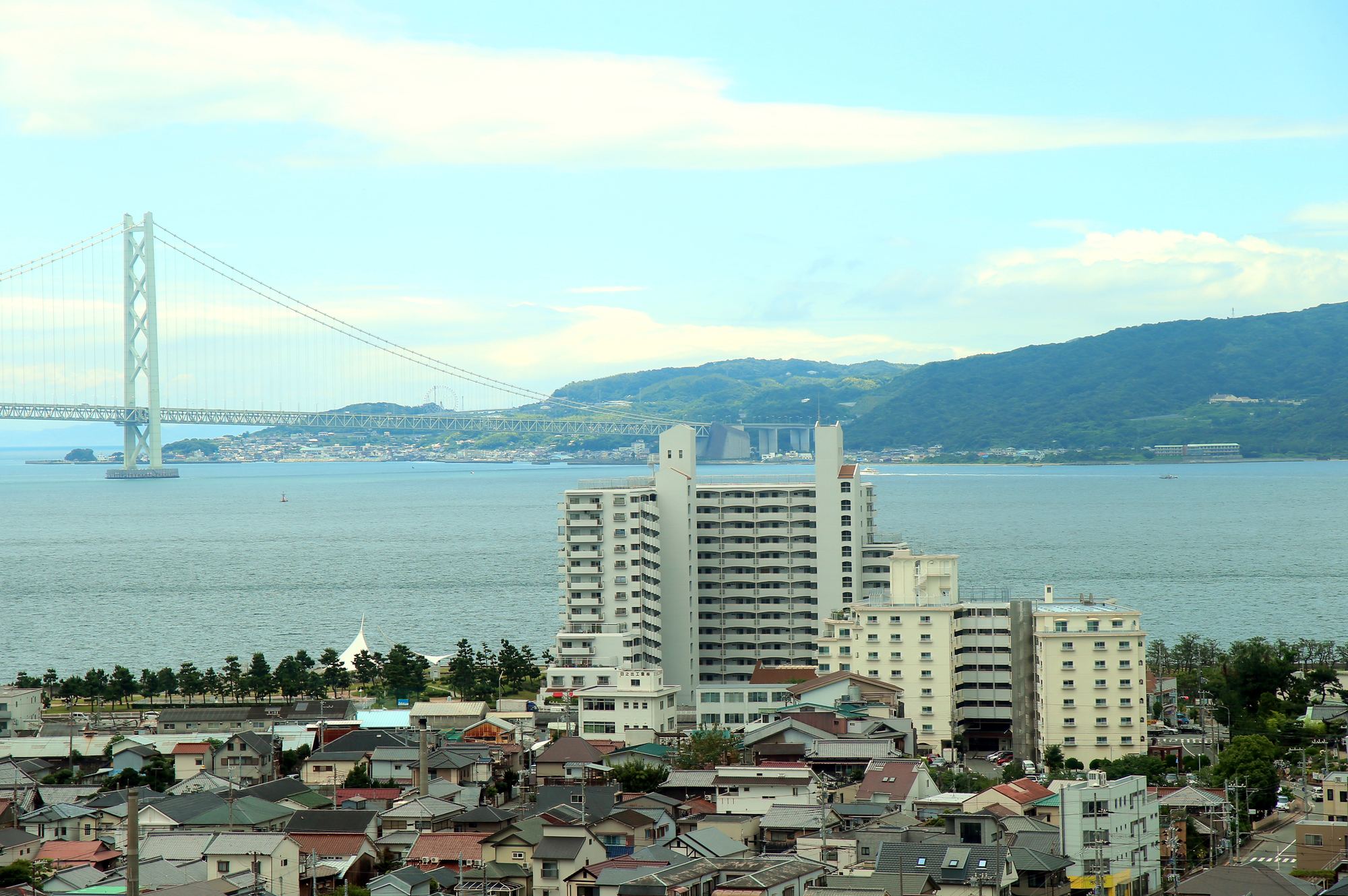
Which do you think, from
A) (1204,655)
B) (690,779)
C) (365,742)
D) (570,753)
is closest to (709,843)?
(690,779)

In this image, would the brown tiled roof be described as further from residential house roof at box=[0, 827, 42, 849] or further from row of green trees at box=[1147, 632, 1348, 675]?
residential house roof at box=[0, 827, 42, 849]

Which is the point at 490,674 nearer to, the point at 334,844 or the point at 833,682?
the point at 833,682

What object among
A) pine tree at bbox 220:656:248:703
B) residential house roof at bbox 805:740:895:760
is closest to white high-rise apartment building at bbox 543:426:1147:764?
residential house roof at bbox 805:740:895:760

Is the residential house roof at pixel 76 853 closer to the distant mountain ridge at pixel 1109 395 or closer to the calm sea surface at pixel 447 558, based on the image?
the calm sea surface at pixel 447 558

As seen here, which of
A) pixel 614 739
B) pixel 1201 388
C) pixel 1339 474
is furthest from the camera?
pixel 1201 388

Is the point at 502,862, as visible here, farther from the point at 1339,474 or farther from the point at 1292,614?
the point at 1339,474

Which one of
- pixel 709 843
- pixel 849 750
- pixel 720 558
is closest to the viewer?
pixel 709 843

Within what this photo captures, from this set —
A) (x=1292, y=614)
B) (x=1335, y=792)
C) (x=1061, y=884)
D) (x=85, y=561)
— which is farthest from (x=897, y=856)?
(x=85, y=561)
